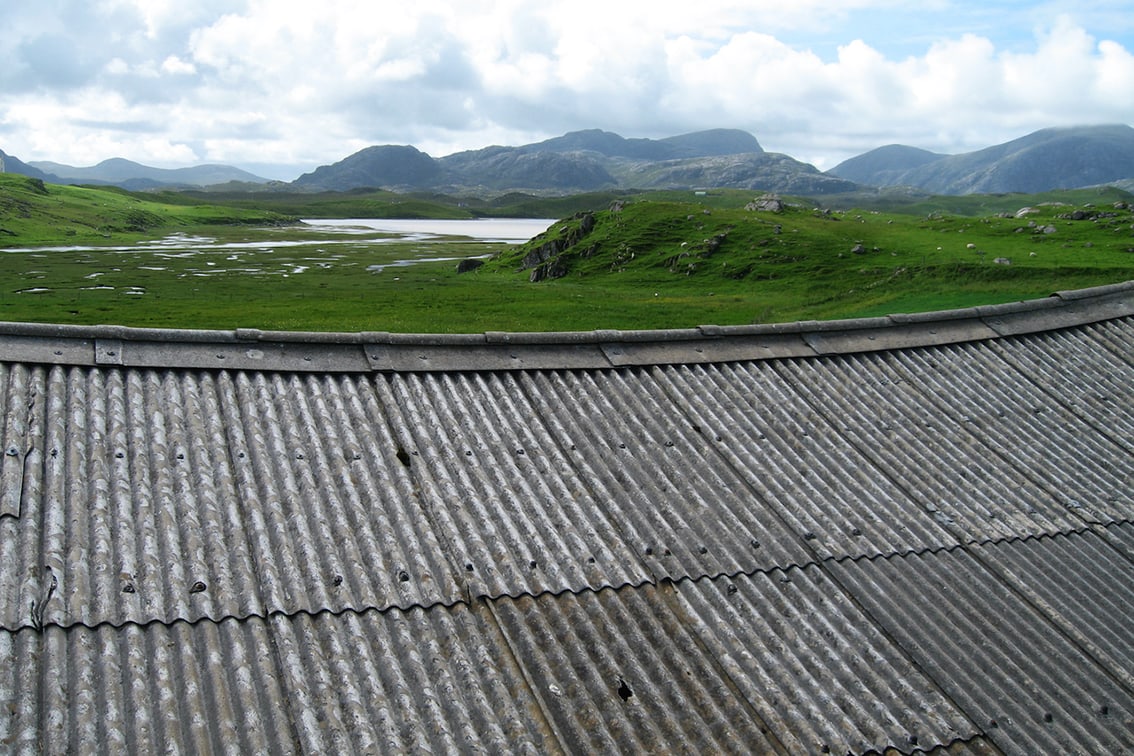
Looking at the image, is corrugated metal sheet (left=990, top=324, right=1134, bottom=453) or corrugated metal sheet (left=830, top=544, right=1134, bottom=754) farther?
corrugated metal sheet (left=990, top=324, right=1134, bottom=453)

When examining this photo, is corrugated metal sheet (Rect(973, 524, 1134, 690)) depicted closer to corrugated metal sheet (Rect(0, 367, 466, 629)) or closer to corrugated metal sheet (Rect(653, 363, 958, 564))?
corrugated metal sheet (Rect(653, 363, 958, 564))

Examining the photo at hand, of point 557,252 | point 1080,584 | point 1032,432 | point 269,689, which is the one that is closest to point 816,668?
point 1080,584

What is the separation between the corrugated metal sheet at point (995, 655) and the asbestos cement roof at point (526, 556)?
1.1 inches

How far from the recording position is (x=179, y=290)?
49438mm

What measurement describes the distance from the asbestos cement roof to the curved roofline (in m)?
0.05

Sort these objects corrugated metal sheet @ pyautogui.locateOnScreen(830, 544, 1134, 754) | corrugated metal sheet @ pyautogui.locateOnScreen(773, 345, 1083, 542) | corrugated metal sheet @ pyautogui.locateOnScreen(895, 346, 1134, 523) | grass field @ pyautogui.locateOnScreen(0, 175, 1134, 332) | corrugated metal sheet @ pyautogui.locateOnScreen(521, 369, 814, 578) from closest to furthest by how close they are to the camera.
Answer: corrugated metal sheet @ pyautogui.locateOnScreen(830, 544, 1134, 754) → corrugated metal sheet @ pyautogui.locateOnScreen(521, 369, 814, 578) → corrugated metal sheet @ pyautogui.locateOnScreen(773, 345, 1083, 542) → corrugated metal sheet @ pyautogui.locateOnScreen(895, 346, 1134, 523) → grass field @ pyautogui.locateOnScreen(0, 175, 1134, 332)

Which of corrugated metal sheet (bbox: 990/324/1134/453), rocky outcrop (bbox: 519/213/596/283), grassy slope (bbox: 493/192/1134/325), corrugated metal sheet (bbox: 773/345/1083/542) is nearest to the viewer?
corrugated metal sheet (bbox: 773/345/1083/542)

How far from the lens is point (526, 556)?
A: 6.89 meters

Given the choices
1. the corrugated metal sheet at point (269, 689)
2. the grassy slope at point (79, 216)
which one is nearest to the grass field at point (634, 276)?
the grassy slope at point (79, 216)

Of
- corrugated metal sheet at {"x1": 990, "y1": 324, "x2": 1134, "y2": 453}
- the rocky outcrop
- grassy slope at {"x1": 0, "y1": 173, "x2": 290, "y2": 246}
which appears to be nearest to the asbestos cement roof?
corrugated metal sheet at {"x1": 990, "y1": 324, "x2": 1134, "y2": 453}

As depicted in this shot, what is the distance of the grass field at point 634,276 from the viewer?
3638 centimetres

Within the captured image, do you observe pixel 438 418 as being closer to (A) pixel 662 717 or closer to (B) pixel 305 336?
(B) pixel 305 336

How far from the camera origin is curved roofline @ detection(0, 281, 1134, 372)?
798 cm

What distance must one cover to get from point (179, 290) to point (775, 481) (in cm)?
4813
